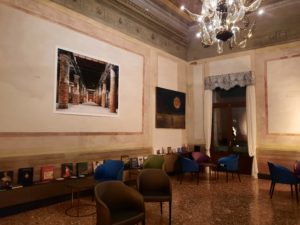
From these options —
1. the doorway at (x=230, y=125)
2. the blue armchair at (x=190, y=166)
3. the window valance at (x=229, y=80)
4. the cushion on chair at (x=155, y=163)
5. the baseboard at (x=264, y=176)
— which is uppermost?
the window valance at (x=229, y=80)

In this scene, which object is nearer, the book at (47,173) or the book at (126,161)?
the book at (47,173)

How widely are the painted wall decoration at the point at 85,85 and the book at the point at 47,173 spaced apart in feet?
3.88

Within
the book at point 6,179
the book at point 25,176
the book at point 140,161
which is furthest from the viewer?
the book at point 140,161

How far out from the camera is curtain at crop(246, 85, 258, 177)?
7.87m

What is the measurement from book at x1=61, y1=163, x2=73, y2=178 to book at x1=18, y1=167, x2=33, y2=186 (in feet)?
2.26

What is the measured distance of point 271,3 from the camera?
7.50 m

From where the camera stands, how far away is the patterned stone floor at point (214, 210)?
160 inches

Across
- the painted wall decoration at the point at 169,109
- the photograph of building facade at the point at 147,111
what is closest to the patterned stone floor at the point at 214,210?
the photograph of building facade at the point at 147,111

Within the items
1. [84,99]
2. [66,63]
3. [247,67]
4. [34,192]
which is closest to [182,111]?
[247,67]

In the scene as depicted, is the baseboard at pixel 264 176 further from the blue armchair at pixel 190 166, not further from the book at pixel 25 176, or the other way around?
the book at pixel 25 176

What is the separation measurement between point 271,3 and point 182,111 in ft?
14.4

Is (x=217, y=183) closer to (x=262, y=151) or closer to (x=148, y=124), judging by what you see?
(x=262, y=151)

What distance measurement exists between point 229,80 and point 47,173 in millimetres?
6365

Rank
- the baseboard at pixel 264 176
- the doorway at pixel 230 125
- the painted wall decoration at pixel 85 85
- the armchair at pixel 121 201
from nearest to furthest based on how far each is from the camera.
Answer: the armchair at pixel 121 201, the painted wall decoration at pixel 85 85, the baseboard at pixel 264 176, the doorway at pixel 230 125
